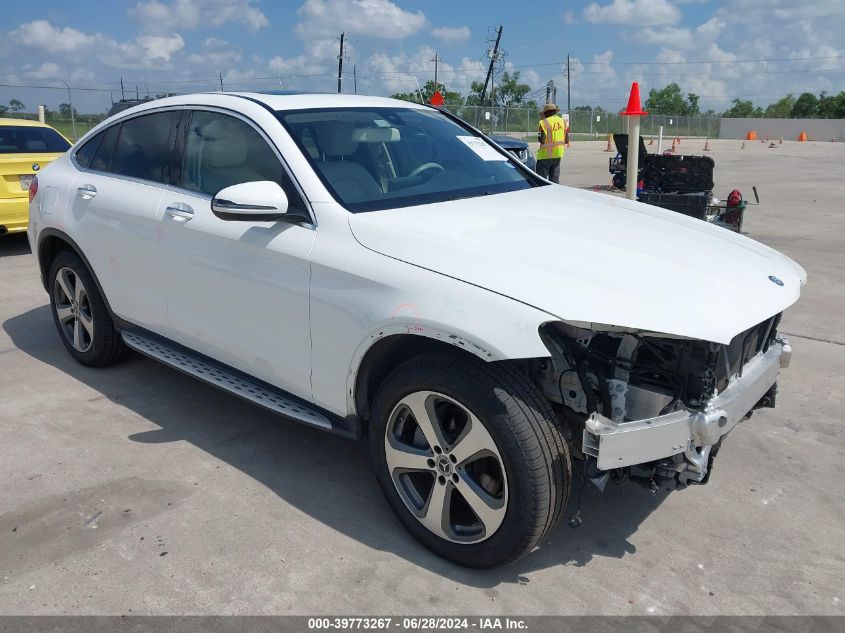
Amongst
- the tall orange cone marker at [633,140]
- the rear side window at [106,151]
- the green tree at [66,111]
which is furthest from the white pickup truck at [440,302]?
the green tree at [66,111]

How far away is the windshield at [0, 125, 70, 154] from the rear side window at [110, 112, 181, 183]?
17.6ft

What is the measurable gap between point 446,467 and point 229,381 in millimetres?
1405

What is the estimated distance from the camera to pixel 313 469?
3.85 metres

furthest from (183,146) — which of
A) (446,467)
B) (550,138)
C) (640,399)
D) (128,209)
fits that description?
(550,138)

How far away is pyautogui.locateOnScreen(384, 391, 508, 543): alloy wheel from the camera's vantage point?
283 centimetres

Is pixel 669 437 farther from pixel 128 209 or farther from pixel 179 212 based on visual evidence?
pixel 128 209

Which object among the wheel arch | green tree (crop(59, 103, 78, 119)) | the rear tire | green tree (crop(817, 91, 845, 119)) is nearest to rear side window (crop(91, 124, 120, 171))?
the rear tire

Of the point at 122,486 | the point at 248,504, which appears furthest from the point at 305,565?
the point at 122,486

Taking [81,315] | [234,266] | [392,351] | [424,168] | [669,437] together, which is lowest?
[81,315]

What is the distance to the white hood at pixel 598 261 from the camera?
8.52ft

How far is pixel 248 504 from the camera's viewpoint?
11.5 ft

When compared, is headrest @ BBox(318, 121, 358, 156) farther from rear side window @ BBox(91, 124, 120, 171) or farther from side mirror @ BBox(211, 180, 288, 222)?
rear side window @ BBox(91, 124, 120, 171)

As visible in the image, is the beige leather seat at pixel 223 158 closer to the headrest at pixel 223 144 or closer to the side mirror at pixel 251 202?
the headrest at pixel 223 144

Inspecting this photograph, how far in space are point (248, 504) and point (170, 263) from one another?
1377 mm
